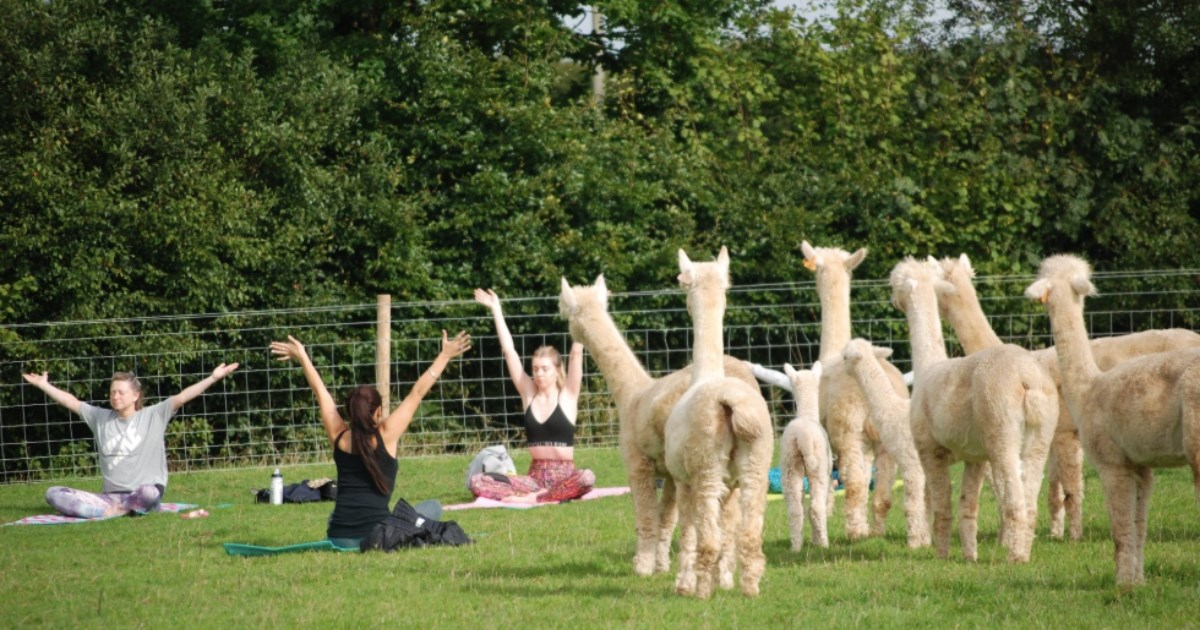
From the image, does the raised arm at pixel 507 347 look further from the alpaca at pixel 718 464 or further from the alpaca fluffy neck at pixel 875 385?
the alpaca at pixel 718 464

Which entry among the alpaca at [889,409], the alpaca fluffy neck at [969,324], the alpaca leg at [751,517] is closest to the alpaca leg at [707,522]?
the alpaca leg at [751,517]

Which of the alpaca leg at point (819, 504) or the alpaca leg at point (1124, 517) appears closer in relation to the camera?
the alpaca leg at point (1124, 517)

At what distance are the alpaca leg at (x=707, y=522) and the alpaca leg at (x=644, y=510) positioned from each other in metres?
1.05

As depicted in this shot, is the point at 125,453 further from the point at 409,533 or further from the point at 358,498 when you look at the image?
the point at 409,533

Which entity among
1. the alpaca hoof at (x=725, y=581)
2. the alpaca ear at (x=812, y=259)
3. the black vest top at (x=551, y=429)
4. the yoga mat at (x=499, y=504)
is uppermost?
the alpaca ear at (x=812, y=259)

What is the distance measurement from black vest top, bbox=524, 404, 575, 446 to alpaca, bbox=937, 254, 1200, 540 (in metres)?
3.90

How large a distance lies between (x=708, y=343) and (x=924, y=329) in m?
2.97

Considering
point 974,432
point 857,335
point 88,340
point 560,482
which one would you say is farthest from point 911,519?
point 88,340

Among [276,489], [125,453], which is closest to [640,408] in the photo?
[276,489]

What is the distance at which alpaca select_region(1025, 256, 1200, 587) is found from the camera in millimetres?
7270

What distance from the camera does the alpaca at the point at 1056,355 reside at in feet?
32.7

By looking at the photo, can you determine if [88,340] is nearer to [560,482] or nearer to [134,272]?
[134,272]

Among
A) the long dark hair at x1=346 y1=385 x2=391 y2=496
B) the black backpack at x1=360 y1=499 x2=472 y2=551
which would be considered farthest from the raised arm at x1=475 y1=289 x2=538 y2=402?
the black backpack at x1=360 y1=499 x2=472 y2=551

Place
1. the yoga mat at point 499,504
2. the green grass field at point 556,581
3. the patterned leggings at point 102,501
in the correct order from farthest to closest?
the patterned leggings at point 102,501
the yoga mat at point 499,504
the green grass field at point 556,581
